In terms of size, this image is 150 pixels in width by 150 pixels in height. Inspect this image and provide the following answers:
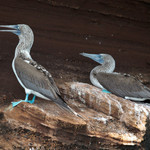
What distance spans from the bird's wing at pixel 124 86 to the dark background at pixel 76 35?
2.66 feet

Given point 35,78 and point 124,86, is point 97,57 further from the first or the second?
point 35,78

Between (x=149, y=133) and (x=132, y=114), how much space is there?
16.4 inches

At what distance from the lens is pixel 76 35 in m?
6.57

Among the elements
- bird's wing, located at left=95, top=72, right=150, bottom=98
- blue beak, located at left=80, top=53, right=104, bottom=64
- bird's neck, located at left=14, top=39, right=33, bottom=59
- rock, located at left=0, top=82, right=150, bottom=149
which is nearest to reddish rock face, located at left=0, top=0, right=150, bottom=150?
rock, located at left=0, top=82, right=150, bottom=149

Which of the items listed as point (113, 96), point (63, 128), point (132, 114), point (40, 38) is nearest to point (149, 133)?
point (132, 114)

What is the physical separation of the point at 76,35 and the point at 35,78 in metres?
2.00

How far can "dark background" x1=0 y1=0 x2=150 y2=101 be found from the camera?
19.6 ft

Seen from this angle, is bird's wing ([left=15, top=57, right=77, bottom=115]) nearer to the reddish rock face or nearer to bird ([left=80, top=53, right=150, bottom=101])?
the reddish rock face

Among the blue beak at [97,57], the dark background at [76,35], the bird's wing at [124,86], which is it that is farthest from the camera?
the blue beak at [97,57]

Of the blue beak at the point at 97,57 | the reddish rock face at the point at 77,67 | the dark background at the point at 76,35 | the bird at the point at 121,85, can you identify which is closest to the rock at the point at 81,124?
the reddish rock face at the point at 77,67

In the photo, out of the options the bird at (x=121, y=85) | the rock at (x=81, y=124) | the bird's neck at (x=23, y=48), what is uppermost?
the bird's neck at (x=23, y=48)

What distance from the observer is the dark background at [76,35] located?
19.6ft

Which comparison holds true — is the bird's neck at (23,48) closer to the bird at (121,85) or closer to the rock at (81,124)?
the rock at (81,124)

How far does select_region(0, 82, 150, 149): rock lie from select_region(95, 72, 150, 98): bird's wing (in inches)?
9.7
